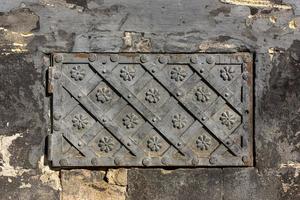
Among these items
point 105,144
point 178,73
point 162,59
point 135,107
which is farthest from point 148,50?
point 105,144

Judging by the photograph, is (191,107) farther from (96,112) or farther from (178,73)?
(96,112)

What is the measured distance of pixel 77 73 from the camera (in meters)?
2.87

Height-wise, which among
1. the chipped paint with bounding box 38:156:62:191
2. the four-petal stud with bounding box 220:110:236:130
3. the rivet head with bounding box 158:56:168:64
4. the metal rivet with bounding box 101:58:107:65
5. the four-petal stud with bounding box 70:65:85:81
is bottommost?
the chipped paint with bounding box 38:156:62:191

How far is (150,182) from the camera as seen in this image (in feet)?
9.52

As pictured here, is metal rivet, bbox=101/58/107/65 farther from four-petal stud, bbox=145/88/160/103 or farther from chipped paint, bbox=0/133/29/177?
chipped paint, bbox=0/133/29/177

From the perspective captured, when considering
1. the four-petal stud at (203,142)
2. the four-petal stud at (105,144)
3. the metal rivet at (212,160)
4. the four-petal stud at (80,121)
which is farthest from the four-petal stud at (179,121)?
the four-petal stud at (80,121)

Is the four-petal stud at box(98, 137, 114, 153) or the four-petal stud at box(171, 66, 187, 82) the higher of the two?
the four-petal stud at box(171, 66, 187, 82)

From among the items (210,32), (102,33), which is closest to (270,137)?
(210,32)

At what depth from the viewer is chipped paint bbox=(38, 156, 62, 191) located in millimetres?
2891

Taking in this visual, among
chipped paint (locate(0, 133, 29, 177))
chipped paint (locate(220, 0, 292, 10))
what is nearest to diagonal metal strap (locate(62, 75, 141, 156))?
chipped paint (locate(0, 133, 29, 177))

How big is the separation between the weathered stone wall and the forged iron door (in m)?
0.06

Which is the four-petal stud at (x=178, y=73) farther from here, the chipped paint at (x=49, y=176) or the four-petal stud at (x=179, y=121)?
the chipped paint at (x=49, y=176)

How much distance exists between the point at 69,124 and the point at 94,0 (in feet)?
2.15

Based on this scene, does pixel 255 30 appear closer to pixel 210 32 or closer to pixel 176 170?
pixel 210 32
